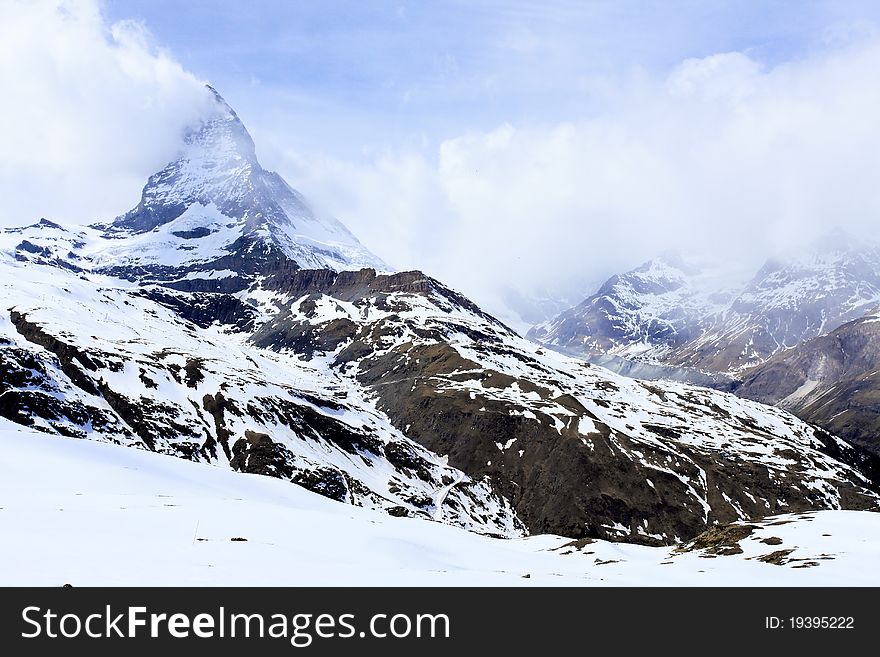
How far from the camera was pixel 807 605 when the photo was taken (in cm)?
1831

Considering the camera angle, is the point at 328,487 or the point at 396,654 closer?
the point at 396,654

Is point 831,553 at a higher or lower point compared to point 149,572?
lower

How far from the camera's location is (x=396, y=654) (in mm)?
14797

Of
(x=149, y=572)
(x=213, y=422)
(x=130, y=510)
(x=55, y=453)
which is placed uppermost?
(x=213, y=422)

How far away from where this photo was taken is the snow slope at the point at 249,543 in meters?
19.8

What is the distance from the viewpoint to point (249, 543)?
26766 millimetres

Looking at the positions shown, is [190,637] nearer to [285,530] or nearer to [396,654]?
[396,654]

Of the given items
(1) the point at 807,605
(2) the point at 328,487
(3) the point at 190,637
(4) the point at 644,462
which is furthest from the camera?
(4) the point at 644,462

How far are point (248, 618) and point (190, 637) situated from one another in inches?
53.1

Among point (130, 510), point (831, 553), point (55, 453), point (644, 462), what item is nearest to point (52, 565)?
point (130, 510)

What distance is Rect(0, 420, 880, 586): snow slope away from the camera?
1980 centimetres

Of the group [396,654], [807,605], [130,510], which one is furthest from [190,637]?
[130,510]

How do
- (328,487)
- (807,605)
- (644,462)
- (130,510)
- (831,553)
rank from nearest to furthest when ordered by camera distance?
(807,605)
(130,510)
(831,553)
(328,487)
(644,462)

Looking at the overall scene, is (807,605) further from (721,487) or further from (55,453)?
(721,487)
